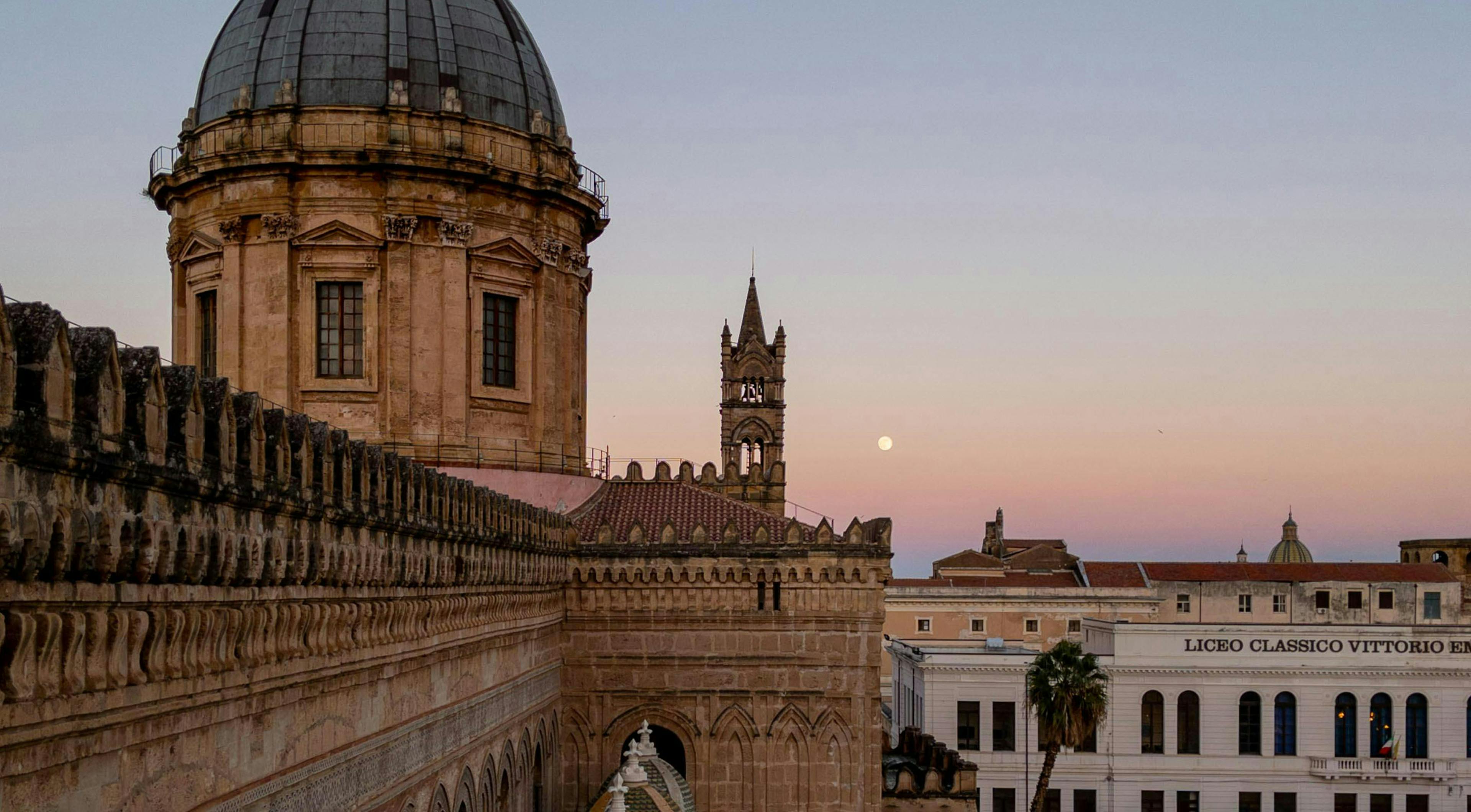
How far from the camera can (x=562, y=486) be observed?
34938 millimetres

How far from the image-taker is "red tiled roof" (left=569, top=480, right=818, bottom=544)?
32406 mm

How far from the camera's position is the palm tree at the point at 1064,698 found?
41.7 m

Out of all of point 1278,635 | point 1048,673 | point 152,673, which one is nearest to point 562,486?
point 1048,673

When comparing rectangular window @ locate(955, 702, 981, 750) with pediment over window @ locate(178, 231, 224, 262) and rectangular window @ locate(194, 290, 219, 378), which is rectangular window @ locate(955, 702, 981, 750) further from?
pediment over window @ locate(178, 231, 224, 262)

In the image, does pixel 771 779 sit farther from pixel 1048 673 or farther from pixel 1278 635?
pixel 1278 635

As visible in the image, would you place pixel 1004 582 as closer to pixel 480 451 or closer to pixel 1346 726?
pixel 1346 726

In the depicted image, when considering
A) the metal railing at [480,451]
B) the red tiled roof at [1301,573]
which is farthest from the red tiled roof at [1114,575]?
the metal railing at [480,451]

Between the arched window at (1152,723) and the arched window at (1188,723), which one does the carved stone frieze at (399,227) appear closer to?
the arched window at (1152,723)

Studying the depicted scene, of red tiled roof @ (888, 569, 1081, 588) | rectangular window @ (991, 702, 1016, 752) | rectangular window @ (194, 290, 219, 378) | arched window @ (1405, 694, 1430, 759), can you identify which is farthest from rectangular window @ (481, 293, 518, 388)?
red tiled roof @ (888, 569, 1081, 588)

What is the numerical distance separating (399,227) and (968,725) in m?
27.5

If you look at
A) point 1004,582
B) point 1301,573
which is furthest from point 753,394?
point 1301,573

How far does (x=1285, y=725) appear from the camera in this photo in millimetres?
50312

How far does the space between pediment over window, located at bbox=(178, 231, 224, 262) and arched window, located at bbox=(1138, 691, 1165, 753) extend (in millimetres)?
31950

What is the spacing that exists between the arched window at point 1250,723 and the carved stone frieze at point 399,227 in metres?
31.6
